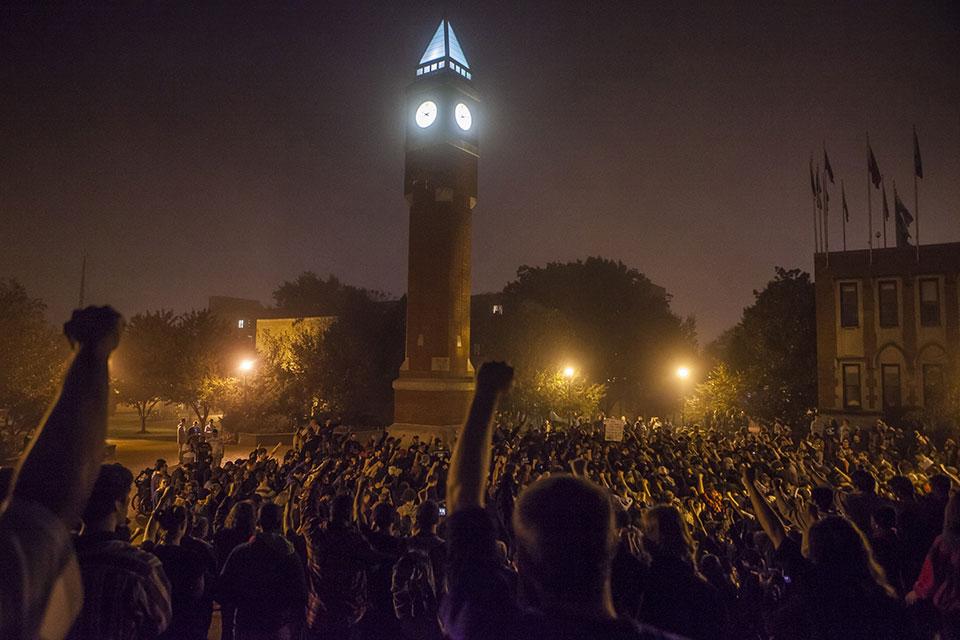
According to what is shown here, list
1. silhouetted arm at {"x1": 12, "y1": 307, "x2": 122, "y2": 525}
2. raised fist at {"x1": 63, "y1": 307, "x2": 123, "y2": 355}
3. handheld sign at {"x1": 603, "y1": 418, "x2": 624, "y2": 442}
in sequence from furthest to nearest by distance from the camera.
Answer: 1. handheld sign at {"x1": 603, "y1": 418, "x2": 624, "y2": 442}
2. raised fist at {"x1": 63, "y1": 307, "x2": 123, "y2": 355}
3. silhouetted arm at {"x1": 12, "y1": 307, "x2": 122, "y2": 525}

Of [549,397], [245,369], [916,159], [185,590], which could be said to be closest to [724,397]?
[549,397]

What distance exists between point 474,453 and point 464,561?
371 mm

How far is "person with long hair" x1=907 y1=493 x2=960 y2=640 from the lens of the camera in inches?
170

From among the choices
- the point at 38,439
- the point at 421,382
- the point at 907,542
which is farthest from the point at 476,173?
the point at 38,439

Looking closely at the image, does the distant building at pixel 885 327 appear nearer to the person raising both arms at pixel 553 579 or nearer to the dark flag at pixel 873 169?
the dark flag at pixel 873 169

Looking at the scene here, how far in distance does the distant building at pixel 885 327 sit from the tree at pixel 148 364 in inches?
1590

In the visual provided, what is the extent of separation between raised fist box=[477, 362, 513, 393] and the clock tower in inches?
1117

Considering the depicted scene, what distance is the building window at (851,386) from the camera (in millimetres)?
32688

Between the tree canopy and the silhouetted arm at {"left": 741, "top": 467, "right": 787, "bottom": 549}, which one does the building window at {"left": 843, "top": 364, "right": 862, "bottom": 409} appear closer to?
the tree canopy

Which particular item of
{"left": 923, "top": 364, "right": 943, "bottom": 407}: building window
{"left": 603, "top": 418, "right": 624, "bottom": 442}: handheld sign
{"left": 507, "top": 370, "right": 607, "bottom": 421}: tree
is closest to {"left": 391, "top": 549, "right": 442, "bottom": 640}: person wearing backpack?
{"left": 603, "top": 418, "right": 624, "bottom": 442}: handheld sign

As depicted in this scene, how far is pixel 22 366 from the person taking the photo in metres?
29.6

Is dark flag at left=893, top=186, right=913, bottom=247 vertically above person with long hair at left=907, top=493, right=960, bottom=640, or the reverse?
dark flag at left=893, top=186, right=913, bottom=247

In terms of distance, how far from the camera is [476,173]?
3316 centimetres

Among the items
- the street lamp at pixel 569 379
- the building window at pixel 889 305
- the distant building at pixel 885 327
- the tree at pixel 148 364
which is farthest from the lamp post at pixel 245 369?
the building window at pixel 889 305
